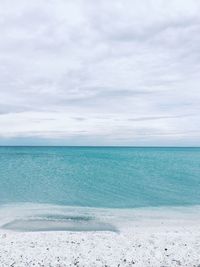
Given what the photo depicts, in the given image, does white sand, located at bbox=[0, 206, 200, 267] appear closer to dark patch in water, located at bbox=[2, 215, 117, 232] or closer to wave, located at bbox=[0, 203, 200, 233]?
dark patch in water, located at bbox=[2, 215, 117, 232]

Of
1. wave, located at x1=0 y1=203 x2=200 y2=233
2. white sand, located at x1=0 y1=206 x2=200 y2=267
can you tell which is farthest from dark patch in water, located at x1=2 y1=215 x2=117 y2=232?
white sand, located at x1=0 y1=206 x2=200 y2=267

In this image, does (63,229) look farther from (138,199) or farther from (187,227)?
(138,199)

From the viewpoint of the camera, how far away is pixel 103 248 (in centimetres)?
1555

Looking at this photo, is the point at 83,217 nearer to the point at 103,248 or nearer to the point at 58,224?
the point at 58,224

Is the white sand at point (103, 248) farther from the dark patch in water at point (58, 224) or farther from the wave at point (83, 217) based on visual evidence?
the wave at point (83, 217)

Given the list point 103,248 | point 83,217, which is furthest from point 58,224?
point 103,248

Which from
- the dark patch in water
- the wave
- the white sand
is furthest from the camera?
the wave

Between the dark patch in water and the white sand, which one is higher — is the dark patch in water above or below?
below

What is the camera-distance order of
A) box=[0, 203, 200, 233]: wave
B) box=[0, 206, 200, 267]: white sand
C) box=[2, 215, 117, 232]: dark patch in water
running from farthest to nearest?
box=[0, 203, 200, 233]: wave → box=[2, 215, 117, 232]: dark patch in water → box=[0, 206, 200, 267]: white sand

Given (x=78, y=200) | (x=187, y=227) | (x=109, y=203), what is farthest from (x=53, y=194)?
(x=187, y=227)

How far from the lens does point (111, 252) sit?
15.0m

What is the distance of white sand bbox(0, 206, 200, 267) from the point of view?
→ 13695 millimetres

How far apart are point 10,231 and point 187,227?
39.4 ft

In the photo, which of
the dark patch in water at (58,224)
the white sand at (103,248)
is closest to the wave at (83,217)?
the dark patch in water at (58,224)
